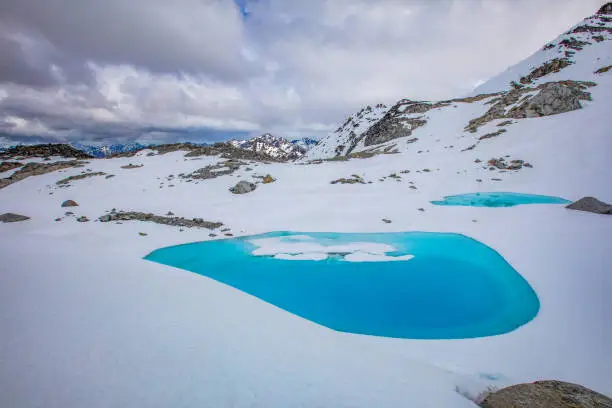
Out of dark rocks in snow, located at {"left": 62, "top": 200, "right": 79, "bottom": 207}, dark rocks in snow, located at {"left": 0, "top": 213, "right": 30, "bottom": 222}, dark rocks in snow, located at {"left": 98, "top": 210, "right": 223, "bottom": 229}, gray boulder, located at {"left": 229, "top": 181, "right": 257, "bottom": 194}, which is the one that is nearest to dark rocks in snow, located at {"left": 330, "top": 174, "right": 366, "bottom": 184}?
gray boulder, located at {"left": 229, "top": 181, "right": 257, "bottom": 194}

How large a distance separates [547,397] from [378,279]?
24.7 ft

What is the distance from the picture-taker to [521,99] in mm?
55781

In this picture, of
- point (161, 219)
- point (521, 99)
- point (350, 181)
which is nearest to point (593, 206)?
point (350, 181)

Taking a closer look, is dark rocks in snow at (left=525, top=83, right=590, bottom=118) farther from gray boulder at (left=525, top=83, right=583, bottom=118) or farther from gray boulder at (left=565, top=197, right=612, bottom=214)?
gray boulder at (left=565, top=197, right=612, bottom=214)

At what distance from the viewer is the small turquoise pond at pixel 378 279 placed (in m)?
9.38

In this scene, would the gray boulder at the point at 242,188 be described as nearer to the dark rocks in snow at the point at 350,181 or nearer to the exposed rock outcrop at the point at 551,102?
the dark rocks in snow at the point at 350,181

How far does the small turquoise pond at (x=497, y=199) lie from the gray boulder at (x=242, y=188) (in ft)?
59.2

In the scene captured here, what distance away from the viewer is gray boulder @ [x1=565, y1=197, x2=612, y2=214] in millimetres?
15969

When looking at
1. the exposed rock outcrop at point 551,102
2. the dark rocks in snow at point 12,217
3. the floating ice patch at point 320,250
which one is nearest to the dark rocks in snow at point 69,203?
the dark rocks in snow at point 12,217

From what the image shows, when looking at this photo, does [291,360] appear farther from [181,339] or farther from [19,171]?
[19,171]

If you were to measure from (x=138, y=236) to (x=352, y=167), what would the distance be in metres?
28.7

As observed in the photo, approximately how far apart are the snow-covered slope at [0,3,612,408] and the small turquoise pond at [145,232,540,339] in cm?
78

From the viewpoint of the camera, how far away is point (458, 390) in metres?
6.05

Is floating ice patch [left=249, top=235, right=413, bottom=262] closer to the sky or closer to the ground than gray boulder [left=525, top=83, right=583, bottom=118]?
closer to the ground
